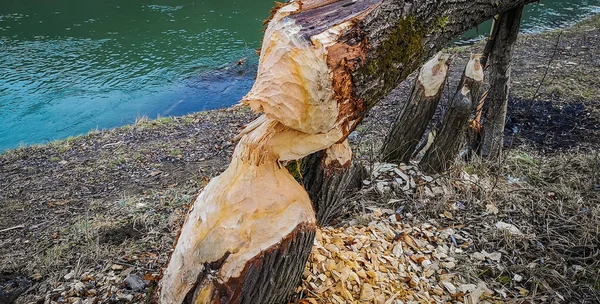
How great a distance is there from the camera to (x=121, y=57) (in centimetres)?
1127

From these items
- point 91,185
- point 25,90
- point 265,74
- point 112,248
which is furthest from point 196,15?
point 265,74

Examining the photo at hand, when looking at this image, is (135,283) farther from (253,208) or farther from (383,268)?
(383,268)

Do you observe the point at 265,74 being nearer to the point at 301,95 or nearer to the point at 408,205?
the point at 301,95

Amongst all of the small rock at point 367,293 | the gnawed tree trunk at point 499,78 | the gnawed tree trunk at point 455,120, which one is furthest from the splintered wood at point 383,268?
the gnawed tree trunk at point 499,78

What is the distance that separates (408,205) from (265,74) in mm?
1788

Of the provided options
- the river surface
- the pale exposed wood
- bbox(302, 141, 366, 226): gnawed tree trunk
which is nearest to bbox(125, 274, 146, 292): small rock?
the pale exposed wood

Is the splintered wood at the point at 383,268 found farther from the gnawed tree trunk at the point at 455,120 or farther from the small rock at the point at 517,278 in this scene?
the gnawed tree trunk at the point at 455,120

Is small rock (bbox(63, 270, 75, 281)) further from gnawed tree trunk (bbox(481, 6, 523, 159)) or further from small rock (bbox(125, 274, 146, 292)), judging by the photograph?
gnawed tree trunk (bbox(481, 6, 523, 159))

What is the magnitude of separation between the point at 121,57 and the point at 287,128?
11.5 meters

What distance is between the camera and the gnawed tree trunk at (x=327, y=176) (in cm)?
223

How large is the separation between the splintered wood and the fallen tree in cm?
23

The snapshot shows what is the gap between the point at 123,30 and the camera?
1355cm

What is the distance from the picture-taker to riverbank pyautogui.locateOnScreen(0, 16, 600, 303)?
211 centimetres

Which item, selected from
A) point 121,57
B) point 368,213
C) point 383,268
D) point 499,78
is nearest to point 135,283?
point 383,268
